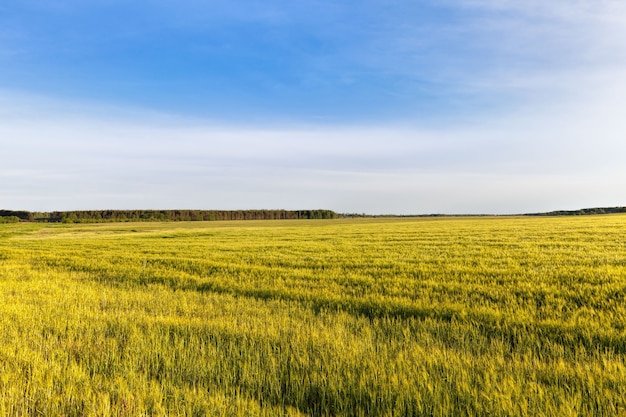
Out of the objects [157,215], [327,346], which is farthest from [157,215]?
[327,346]

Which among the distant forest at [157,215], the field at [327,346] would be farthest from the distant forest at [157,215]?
the field at [327,346]

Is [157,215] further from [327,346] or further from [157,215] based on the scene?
[327,346]

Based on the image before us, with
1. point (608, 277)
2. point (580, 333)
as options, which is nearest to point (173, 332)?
point (580, 333)

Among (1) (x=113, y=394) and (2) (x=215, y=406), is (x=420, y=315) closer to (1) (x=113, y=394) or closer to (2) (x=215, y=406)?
(2) (x=215, y=406)

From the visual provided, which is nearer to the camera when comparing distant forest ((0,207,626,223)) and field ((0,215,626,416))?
field ((0,215,626,416))

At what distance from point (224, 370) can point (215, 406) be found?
104cm

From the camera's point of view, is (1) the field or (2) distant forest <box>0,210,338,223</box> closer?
(1) the field

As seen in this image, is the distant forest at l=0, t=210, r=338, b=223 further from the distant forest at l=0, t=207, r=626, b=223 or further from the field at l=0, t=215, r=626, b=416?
the field at l=0, t=215, r=626, b=416

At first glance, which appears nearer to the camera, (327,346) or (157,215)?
(327,346)

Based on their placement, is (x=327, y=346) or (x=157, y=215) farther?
(x=157, y=215)

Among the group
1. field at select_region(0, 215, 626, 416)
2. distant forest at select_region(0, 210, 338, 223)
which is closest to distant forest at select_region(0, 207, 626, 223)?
distant forest at select_region(0, 210, 338, 223)

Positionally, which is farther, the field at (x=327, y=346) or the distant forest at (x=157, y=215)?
the distant forest at (x=157, y=215)

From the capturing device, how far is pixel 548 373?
4527 mm

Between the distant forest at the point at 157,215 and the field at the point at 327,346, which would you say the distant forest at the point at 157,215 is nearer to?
the distant forest at the point at 157,215
